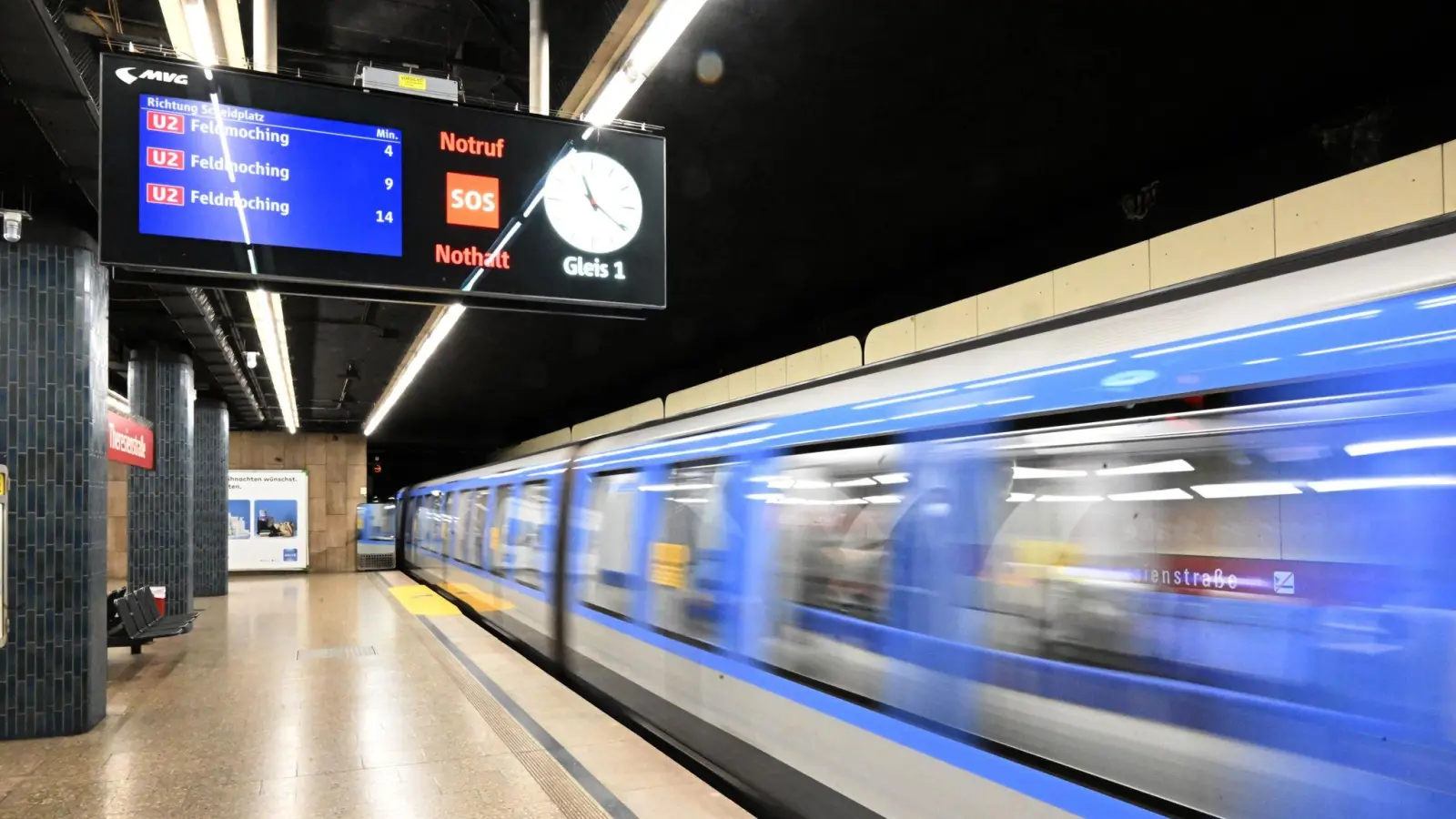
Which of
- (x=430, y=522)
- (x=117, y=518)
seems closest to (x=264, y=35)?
(x=430, y=522)

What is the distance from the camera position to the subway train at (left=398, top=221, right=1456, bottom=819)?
6.13 feet

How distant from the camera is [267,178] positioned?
372cm

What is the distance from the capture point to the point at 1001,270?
7020 mm

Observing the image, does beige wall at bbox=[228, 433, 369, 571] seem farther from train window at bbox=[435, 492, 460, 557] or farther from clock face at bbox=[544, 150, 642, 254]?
clock face at bbox=[544, 150, 642, 254]

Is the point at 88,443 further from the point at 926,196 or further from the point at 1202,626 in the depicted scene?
the point at 1202,626

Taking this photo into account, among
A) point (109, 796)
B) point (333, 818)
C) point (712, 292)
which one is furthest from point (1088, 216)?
point (109, 796)

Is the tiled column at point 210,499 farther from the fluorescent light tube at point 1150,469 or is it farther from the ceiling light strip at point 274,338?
the fluorescent light tube at point 1150,469

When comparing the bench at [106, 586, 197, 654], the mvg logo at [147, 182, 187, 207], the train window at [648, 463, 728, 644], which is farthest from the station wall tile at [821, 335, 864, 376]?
the bench at [106, 586, 197, 654]

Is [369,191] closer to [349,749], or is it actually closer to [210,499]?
[349,749]

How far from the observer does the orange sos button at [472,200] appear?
4.01 m

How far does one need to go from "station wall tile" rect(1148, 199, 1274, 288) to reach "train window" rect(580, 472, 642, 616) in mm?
3445

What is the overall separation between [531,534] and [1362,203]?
728 cm

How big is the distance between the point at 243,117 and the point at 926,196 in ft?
13.6

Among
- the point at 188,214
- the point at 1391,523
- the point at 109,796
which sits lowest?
the point at 109,796
